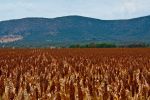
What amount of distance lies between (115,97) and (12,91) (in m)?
1.52

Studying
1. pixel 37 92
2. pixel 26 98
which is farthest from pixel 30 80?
pixel 26 98

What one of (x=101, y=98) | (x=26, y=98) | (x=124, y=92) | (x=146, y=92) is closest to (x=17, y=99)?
(x=26, y=98)

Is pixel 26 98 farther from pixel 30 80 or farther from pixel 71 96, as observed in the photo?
pixel 30 80

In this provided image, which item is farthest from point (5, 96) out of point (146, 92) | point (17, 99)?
point (146, 92)

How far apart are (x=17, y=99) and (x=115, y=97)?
1239 mm

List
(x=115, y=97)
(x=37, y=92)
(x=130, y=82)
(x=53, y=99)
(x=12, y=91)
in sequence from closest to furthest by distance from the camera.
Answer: (x=53, y=99), (x=115, y=97), (x=12, y=91), (x=37, y=92), (x=130, y=82)

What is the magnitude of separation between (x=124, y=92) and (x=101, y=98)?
0.66 m

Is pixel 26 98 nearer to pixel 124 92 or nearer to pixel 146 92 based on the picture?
pixel 124 92

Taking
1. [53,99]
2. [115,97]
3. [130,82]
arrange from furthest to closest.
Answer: [130,82], [115,97], [53,99]

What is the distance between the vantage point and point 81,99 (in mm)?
5512

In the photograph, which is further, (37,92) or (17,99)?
(37,92)

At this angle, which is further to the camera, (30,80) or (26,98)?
(30,80)

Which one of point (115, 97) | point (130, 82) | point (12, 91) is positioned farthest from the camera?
point (130, 82)

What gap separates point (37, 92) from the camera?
6582 mm
